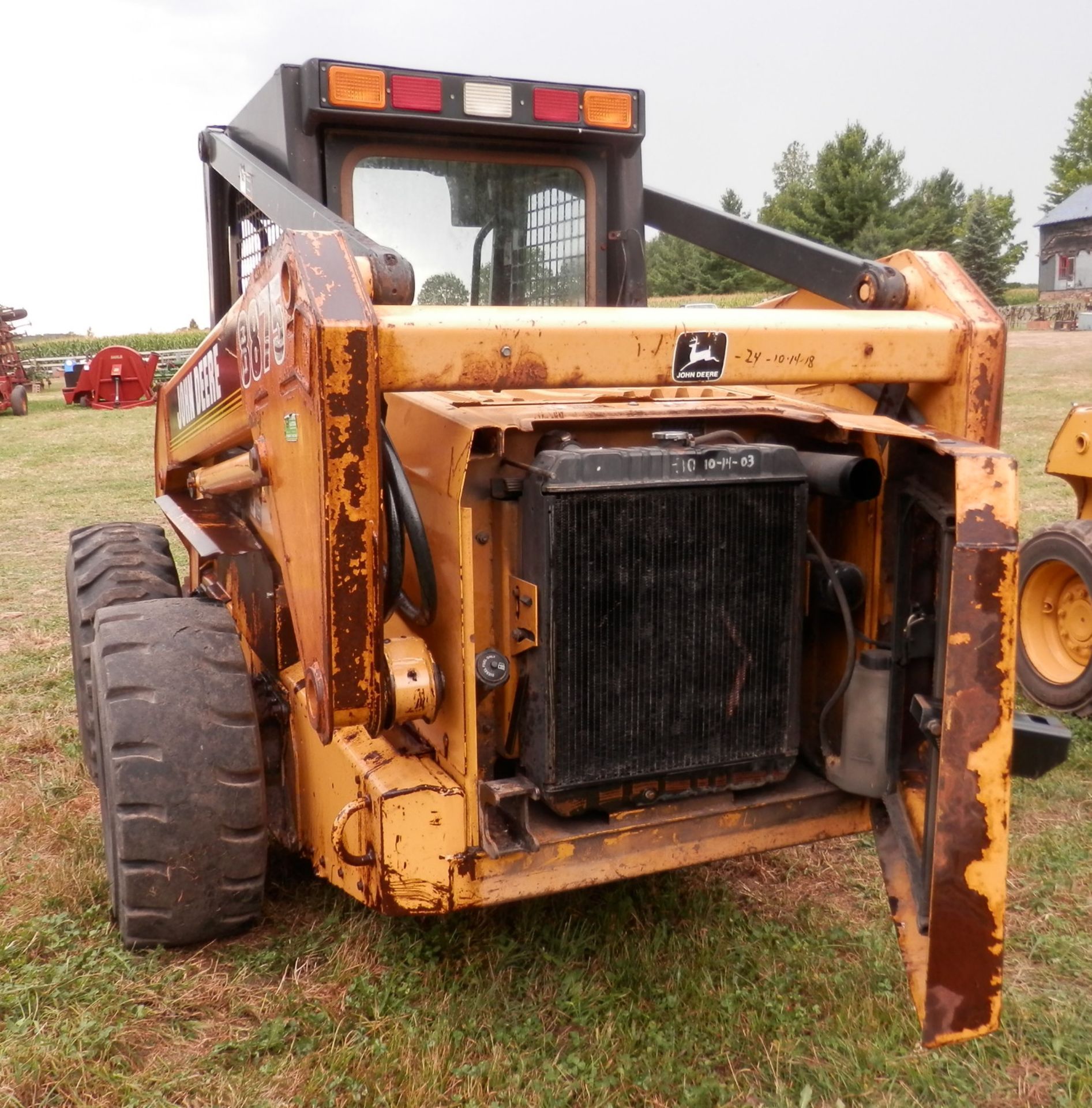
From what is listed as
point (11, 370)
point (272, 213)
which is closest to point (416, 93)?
point (272, 213)

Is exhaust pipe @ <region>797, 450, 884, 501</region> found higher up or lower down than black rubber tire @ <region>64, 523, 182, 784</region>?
higher up

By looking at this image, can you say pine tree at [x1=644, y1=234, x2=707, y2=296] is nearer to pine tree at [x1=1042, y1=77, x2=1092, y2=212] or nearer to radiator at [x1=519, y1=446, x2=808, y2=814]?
pine tree at [x1=1042, y1=77, x2=1092, y2=212]

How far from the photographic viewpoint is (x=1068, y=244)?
49.5 m

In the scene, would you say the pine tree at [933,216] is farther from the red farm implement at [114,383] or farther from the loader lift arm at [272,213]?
the loader lift arm at [272,213]

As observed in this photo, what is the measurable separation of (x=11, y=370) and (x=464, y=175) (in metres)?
21.6

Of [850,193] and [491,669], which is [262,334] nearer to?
[491,669]

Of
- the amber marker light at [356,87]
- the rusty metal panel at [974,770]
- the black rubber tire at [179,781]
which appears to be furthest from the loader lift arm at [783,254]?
the black rubber tire at [179,781]

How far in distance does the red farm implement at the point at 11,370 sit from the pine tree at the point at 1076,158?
4899cm

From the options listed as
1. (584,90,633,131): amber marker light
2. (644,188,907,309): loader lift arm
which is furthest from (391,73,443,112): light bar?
(644,188,907,309): loader lift arm

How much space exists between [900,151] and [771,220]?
6.11 metres

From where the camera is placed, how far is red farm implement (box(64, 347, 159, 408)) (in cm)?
2219

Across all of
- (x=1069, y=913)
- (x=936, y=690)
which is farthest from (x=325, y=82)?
(x=1069, y=913)

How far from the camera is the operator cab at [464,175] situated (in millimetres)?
3088

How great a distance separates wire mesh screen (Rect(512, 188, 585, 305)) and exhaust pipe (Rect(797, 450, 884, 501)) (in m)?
1.29
